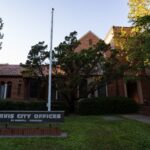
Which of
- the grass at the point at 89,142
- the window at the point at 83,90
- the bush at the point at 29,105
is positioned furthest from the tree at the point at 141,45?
the bush at the point at 29,105

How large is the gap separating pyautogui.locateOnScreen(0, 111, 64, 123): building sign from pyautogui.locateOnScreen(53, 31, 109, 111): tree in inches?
338

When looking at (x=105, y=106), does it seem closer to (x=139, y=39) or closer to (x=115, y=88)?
(x=115, y=88)

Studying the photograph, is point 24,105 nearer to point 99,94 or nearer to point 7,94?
point 7,94

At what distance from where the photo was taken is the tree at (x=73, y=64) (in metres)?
18.7

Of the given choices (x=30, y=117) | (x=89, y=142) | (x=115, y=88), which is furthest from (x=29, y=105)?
(x=89, y=142)

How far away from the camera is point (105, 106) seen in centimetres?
2044

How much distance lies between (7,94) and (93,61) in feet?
39.8

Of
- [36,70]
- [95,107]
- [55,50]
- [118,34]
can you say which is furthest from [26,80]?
[118,34]

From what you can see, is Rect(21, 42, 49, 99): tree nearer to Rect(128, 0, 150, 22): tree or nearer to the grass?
Rect(128, 0, 150, 22): tree

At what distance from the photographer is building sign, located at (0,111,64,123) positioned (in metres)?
10.1

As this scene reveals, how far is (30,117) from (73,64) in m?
9.70

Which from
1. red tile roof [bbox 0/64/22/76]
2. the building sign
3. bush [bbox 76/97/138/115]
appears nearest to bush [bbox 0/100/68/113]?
bush [bbox 76/97/138/115]

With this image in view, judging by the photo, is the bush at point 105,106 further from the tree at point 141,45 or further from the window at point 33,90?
the window at point 33,90

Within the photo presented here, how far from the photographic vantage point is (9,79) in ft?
84.6
